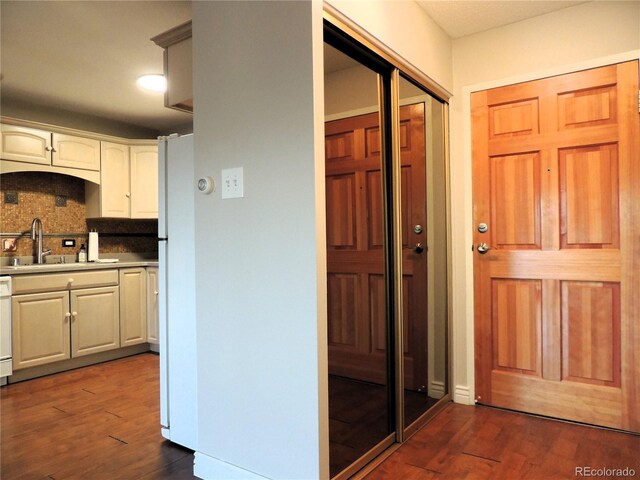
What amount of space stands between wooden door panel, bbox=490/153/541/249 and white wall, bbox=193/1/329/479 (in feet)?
4.84

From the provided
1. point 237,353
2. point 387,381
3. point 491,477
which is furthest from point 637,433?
point 237,353

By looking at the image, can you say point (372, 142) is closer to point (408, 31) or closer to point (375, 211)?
point (375, 211)

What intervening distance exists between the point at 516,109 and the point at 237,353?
2102mm

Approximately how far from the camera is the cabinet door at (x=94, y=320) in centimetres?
368

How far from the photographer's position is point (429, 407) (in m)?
2.49

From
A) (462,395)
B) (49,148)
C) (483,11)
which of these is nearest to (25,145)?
(49,148)

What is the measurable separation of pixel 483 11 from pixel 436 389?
221cm

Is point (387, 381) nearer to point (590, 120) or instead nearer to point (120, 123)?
point (590, 120)

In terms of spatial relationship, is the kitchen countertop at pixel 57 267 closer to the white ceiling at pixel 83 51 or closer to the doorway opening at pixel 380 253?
the white ceiling at pixel 83 51

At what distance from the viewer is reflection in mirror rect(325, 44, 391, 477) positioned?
1766 mm

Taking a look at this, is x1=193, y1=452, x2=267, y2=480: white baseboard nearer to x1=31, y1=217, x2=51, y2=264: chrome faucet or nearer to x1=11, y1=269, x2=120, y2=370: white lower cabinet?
x1=11, y1=269, x2=120, y2=370: white lower cabinet

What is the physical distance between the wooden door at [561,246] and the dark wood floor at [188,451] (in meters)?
0.22

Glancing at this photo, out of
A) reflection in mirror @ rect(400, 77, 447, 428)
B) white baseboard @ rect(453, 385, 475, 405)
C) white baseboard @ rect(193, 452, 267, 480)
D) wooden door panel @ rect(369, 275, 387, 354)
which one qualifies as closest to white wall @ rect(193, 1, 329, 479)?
white baseboard @ rect(193, 452, 267, 480)

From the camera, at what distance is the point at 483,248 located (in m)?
2.64
